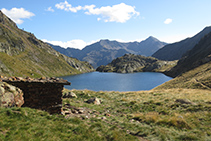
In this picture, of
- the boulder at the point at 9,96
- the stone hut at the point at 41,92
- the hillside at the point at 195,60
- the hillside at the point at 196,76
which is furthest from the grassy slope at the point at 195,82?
the boulder at the point at 9,96

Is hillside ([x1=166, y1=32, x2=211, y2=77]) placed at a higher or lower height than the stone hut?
higher

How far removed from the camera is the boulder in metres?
11.7

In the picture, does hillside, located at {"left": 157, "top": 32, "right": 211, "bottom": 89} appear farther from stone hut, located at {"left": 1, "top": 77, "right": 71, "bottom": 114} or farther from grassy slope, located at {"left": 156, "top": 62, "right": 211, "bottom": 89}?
stone hut, located at {"left": 1, "top": 77, "right": 71, "bottom": 114}

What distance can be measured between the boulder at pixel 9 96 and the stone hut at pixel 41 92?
1007 millimetres

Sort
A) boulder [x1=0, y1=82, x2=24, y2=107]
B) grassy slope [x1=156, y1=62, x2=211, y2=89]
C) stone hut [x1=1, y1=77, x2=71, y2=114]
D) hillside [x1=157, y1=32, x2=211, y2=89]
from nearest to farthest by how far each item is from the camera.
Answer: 1. boulder [x1=0, y1=82, x2=24, y2=107]
2. stone hut [x1=1, y1=77, x2=71, y2=114]
3. grassy slope [x1=156, y1=62, x2=211, y2=89]
4. hillside [x1=157, y1=32, x2=211, y2=89]

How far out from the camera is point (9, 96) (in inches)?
483

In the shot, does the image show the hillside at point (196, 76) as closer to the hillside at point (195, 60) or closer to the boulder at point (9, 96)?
the hillside at point (195, 60)

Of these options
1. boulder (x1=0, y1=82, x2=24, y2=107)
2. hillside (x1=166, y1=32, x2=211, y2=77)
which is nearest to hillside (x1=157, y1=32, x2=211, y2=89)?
hillside (x1=166, y1=32, x2=211, y2=77)

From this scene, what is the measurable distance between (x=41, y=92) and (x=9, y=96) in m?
3.21

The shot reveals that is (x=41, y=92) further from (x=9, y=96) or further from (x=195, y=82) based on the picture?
(x=195, y=82)

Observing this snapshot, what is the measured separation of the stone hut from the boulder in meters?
1.01

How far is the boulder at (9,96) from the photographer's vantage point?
38.4 feet

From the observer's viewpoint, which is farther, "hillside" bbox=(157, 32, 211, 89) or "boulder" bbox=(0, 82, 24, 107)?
"hillside" bbox=(157, 32, 211, 89)

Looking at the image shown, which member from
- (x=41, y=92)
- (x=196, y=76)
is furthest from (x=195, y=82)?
(x=41, y=92)
